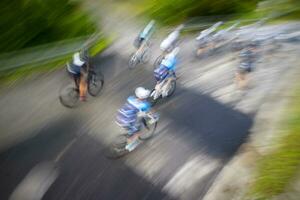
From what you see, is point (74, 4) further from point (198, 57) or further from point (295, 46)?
point (295, 46)

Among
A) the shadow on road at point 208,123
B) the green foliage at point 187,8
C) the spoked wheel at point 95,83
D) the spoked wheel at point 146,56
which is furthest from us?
the green foliage at point 187,8

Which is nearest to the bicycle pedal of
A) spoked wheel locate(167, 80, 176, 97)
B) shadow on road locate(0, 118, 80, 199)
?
shadow on road locate(0, 118, 80, 199)

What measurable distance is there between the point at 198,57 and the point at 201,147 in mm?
5895

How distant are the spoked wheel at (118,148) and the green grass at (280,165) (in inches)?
155

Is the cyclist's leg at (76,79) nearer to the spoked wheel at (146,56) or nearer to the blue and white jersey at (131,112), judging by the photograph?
the blue and white jersey at (131,112)

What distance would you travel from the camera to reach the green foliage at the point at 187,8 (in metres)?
19.8

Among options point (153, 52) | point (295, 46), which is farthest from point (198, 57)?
point (295, 46)

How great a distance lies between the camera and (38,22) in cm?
1557

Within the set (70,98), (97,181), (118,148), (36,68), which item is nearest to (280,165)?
(118,148)

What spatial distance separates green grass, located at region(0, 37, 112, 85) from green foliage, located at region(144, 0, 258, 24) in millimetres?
4434

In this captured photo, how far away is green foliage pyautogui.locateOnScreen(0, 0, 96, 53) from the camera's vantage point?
47.8 feet

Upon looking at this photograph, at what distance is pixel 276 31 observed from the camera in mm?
19438

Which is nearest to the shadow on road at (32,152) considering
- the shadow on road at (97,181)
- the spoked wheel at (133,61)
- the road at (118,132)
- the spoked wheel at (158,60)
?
the road at (118,132)

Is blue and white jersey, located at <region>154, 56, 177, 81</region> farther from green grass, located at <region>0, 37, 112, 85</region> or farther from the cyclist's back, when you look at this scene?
green grass, located at <region>0, 37, 112, 85</region>
